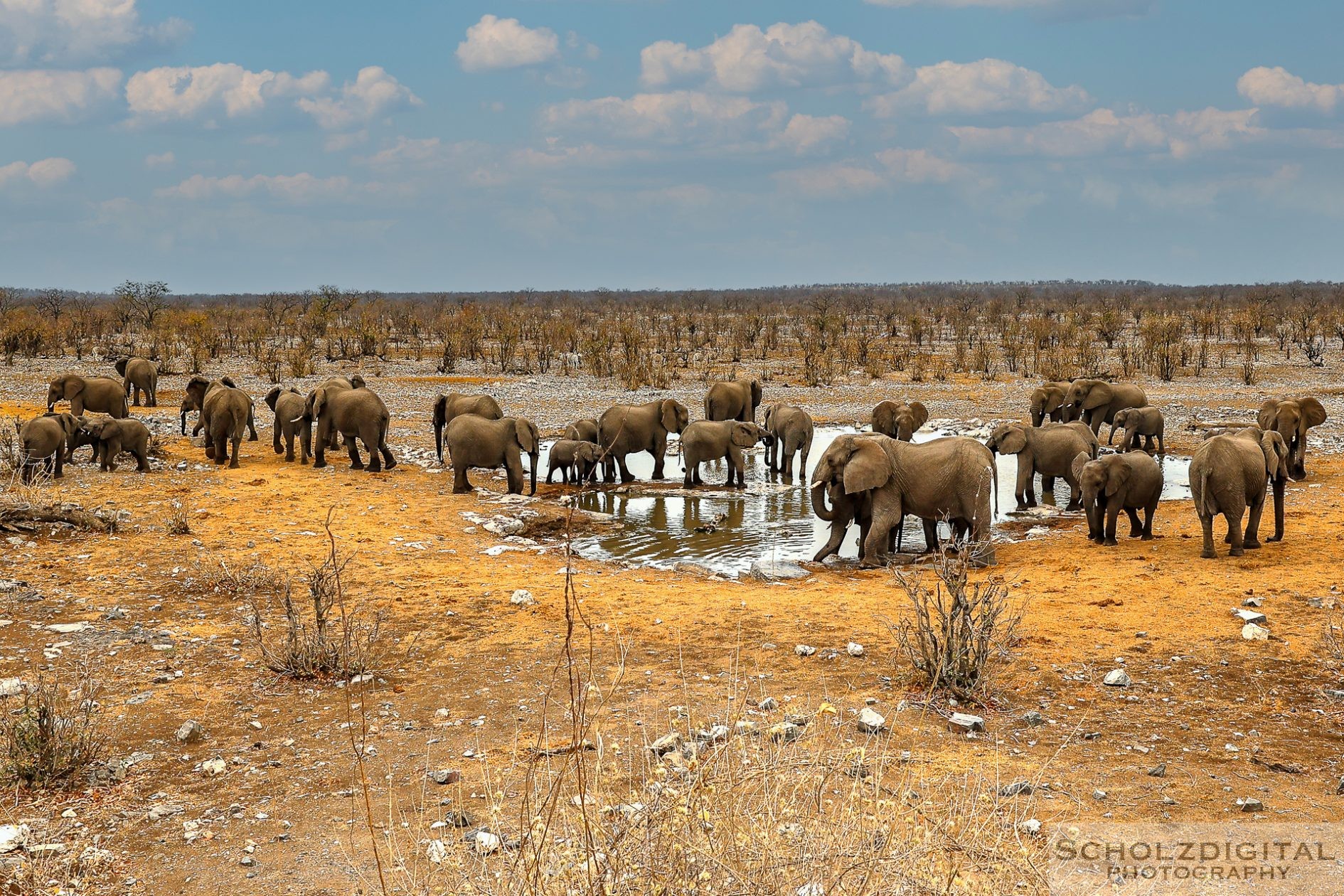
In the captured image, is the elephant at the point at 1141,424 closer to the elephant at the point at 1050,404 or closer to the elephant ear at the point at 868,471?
the elephant at the point at 1050,404

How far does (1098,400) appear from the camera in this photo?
66.2ft

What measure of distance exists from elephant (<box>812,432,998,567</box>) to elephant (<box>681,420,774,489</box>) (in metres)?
4.57

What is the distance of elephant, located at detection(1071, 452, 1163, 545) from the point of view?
12.2m

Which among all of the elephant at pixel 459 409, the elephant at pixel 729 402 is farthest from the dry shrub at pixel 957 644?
the elephant at pixel 729 402

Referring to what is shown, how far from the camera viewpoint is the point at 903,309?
235ft

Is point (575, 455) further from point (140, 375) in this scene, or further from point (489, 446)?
point (140, 375)

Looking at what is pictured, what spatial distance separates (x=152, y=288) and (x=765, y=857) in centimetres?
5226

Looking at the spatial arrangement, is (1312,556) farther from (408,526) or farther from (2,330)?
(2,330)

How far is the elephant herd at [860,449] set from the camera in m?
11.7

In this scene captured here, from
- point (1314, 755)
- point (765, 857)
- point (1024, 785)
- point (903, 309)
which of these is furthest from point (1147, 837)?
point (903, 309)

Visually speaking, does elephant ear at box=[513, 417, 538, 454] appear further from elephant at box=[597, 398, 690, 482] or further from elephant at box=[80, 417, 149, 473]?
elephant at box=[80, 417, 149, 473]

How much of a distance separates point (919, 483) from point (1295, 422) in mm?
7888

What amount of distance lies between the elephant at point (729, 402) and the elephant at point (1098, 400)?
609cm

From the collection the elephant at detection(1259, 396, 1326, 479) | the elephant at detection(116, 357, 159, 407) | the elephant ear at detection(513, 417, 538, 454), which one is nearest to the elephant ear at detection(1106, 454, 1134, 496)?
the elephant at detection(1259, 396, 1326, 479)
